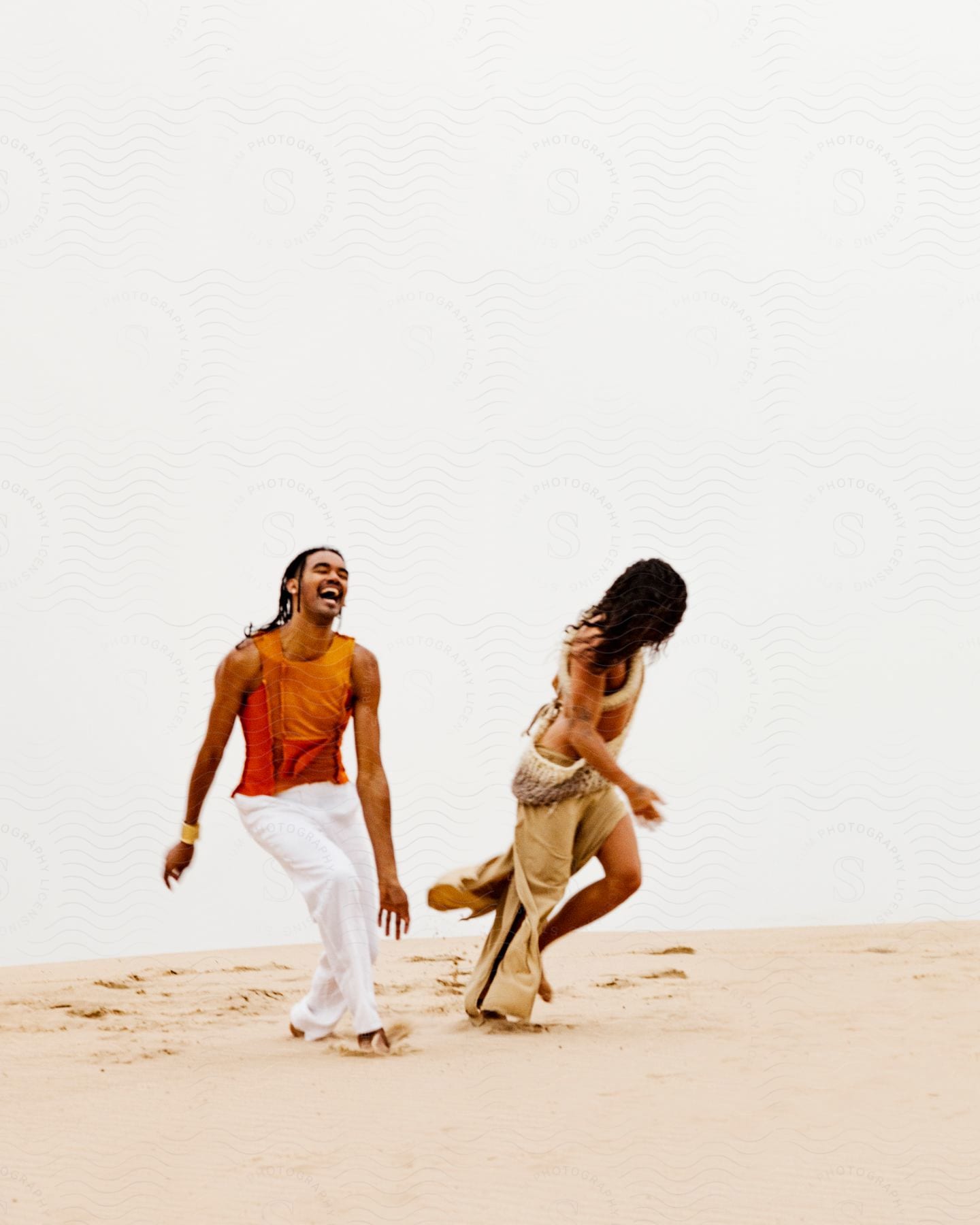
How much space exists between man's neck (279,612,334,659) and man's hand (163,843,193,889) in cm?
75

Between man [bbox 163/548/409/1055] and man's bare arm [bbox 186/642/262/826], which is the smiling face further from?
man's bare arm [bbox 186/642/262/826]

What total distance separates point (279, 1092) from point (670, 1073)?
4.05ft

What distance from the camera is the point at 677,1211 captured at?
14.1 feet

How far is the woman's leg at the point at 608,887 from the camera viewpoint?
611 cm

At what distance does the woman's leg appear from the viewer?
20.1ft

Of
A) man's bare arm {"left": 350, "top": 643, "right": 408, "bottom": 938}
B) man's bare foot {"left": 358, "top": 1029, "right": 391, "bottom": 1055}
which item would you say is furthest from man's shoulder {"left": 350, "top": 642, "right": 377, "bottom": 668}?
man's bare foot {"left": 358, "top": 1029, "right": 391, "bottom": 1055}

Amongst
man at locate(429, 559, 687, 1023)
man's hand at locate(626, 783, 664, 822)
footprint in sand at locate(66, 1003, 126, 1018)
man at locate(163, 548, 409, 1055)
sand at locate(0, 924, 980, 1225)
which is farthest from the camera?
footprint in sand at locate(66, 1003, 126, 1018)

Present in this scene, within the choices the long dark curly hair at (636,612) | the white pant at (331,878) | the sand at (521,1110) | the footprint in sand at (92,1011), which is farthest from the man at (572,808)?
the footprint in sand at (92,1011)

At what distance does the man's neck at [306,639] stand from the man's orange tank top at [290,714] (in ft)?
0.07

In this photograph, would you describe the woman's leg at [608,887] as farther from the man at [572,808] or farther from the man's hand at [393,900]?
the man's hand at [393,900]

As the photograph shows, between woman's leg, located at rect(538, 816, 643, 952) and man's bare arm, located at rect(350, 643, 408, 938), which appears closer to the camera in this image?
man's bare arm, located at rect(350, 643, 408, 938)

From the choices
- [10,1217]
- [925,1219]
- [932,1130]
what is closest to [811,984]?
[932,1130]

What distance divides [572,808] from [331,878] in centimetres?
90

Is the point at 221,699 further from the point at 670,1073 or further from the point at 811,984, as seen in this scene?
the point at 811,984
